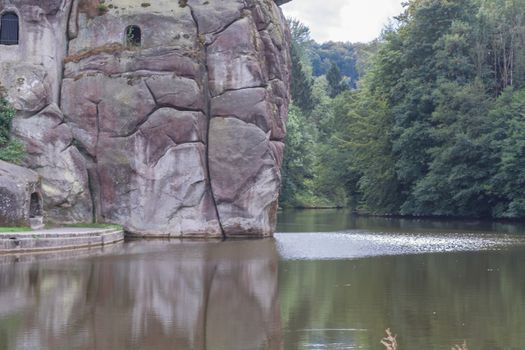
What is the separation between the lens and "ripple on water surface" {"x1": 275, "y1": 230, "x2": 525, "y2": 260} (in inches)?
1284

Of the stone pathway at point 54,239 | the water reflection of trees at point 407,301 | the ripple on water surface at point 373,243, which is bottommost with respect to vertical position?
the water reflection of trees at point 407,301

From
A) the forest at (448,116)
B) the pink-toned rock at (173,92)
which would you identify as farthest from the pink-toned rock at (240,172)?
the forest at (448,116)

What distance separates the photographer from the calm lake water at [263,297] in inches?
637

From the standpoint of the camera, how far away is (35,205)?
117ft

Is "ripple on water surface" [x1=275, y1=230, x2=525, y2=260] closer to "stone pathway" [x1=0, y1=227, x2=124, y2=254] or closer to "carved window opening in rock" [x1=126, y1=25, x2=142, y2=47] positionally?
"stone pathway" [x1=0, y1=227, x2=124, y2=254]

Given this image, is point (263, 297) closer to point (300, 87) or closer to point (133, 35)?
point (133, 35)

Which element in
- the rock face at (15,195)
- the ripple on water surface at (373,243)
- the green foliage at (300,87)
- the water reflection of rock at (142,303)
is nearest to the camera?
the water reflection of rock at (142,303)

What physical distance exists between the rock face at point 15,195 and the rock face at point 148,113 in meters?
Answer: 3.50

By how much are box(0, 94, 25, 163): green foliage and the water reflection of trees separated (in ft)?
44.7

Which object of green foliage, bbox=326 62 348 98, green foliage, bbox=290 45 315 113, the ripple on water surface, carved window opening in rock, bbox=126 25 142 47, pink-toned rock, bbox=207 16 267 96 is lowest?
the ripple on water surface

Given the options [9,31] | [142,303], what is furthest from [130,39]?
[142,303]

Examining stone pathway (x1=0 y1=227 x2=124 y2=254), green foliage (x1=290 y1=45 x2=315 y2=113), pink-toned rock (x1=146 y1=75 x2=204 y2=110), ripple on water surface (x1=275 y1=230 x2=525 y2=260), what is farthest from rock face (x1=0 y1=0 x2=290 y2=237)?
green foliage (x1=290 y1=45 x2=315 y2=113)

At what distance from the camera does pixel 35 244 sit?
30.5 meters

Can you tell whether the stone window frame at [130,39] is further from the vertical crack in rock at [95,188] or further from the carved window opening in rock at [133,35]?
the vertical crack in rock at [95,188]
